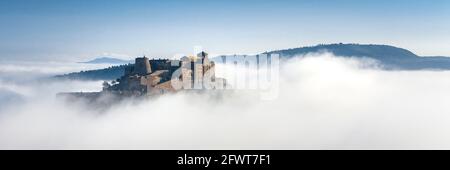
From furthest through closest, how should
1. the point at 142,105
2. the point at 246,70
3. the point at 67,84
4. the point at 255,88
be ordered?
1. the point at 67,84
2. the point at 246,70
3. the point at 255,88
4. the point at 142,105

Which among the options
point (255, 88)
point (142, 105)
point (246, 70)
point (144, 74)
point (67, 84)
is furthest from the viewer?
point (67, 84)

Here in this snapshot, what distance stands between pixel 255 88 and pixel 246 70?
65.6ft

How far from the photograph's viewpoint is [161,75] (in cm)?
4403

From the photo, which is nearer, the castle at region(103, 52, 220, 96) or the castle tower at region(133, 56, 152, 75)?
the castle at region(103, 52, 220, 96)

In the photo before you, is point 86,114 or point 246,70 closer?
point 86,114

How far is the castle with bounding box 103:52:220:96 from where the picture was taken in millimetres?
42312

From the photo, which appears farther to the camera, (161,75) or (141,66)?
(141,66)

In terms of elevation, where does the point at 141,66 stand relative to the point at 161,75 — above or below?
above

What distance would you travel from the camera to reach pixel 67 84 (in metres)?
75.6

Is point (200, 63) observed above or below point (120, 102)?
above

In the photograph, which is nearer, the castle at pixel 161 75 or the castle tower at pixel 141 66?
the castle at pixel 161 75

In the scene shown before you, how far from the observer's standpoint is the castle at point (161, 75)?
42312 millimetres
